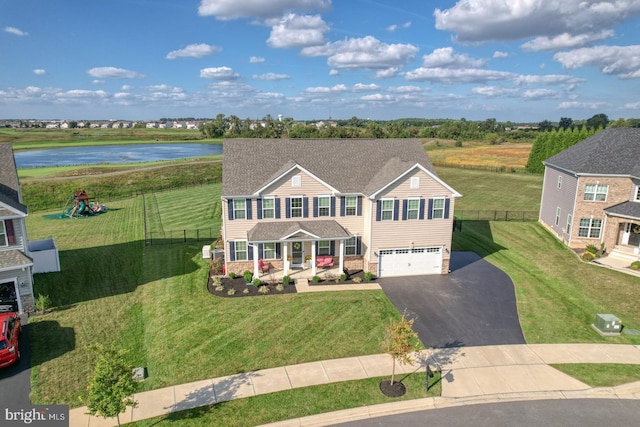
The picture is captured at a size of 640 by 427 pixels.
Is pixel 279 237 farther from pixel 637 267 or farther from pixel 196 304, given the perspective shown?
pixel 637 267

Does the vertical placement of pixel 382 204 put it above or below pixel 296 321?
above

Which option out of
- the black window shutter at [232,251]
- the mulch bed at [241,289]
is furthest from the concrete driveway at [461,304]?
the black window shutter at [232,251]

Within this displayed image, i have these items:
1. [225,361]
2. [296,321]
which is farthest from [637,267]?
[225,361]

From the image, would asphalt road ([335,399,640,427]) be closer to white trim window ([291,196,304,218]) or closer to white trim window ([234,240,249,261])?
white trim window ([234,240,249,261])

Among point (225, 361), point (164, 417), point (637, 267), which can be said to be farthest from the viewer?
point (637, 267)

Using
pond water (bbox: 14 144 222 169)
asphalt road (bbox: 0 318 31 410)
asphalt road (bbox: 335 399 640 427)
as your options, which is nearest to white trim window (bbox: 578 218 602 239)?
asphalt road (bbox: 335 399 640 427)

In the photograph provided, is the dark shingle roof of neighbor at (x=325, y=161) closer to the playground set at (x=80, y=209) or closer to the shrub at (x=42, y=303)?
the shrub at (x=42, y=303)

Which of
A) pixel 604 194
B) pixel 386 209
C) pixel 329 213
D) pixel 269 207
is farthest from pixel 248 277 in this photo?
pixel 604 194
